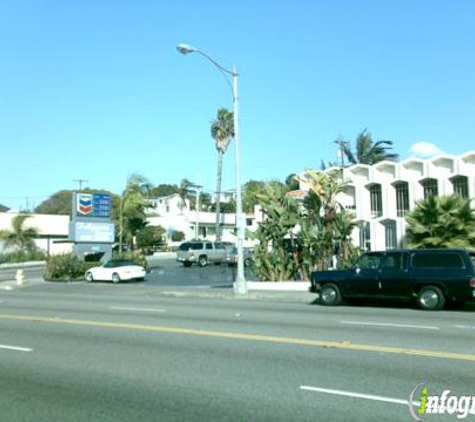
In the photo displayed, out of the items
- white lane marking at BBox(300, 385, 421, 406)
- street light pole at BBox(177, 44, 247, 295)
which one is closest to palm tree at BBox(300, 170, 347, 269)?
street light pole at BBox(177, 44, 247, 295)

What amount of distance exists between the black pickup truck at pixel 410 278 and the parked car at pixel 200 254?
31227 mm

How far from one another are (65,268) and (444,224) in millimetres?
24315

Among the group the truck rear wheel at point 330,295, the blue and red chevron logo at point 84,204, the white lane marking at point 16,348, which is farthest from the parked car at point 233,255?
the white lane marking at point 16,348

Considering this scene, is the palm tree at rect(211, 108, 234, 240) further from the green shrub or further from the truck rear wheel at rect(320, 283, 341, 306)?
the truck rear wheel at rect(320, 283, 341, 306)

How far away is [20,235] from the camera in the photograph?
61.4m

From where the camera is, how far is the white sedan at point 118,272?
36781mm

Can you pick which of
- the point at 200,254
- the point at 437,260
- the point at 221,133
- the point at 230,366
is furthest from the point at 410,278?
the point at 221,133

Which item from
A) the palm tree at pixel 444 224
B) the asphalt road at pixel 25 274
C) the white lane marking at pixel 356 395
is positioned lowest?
the white lane marking at pixel 356 395

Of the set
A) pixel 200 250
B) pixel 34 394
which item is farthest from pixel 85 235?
pixel 34 394

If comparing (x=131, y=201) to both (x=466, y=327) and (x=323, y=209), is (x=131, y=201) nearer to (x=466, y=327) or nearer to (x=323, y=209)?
(x=323, y=209)

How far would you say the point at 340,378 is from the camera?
8141mm

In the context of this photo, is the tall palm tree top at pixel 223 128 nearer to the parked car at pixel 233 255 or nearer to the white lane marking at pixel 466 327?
the parked car at pixel 233 255

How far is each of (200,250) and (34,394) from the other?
43425mm

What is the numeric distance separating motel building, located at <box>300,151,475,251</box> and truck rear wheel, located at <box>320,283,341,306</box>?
12148 millimetres
